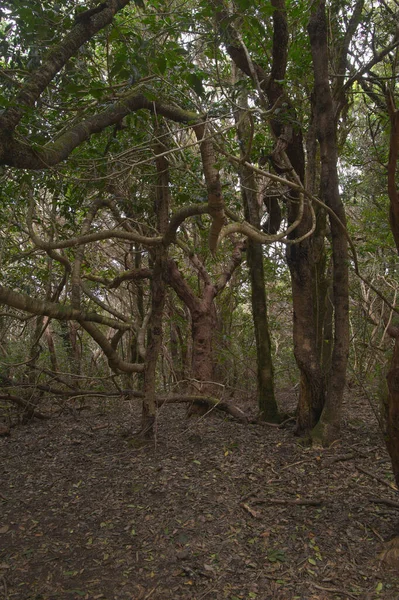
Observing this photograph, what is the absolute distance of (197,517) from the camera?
3910 mm

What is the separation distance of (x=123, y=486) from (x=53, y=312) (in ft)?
5.48

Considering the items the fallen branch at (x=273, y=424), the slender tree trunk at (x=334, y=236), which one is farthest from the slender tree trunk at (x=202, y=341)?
the slender tree trunk at (x=334, y=236)

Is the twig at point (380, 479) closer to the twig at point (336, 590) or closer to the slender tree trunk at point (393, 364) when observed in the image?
the slender tree trunk at point (393, 364)

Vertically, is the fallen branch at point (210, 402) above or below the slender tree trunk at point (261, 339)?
below

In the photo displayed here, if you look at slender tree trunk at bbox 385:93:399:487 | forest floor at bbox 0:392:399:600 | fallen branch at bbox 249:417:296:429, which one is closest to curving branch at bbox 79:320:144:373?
forest floor at bbox 0:392:399:600

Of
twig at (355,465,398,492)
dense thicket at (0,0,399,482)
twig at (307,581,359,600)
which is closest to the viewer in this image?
twig at (307,581,359,600)

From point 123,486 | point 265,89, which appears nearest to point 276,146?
point 265,89

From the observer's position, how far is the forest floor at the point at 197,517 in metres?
3.17

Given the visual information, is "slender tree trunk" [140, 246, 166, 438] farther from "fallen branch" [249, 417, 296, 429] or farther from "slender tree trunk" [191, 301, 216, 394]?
"fallen branch" [249, 417, 296, 429]

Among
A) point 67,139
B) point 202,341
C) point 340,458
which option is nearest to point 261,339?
point 202,341

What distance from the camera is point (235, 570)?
3.30 meters

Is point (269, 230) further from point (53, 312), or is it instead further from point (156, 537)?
point (156, 537)

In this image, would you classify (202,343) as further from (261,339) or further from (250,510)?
(250,510)

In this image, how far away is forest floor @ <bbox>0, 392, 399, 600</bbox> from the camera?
125 inches
